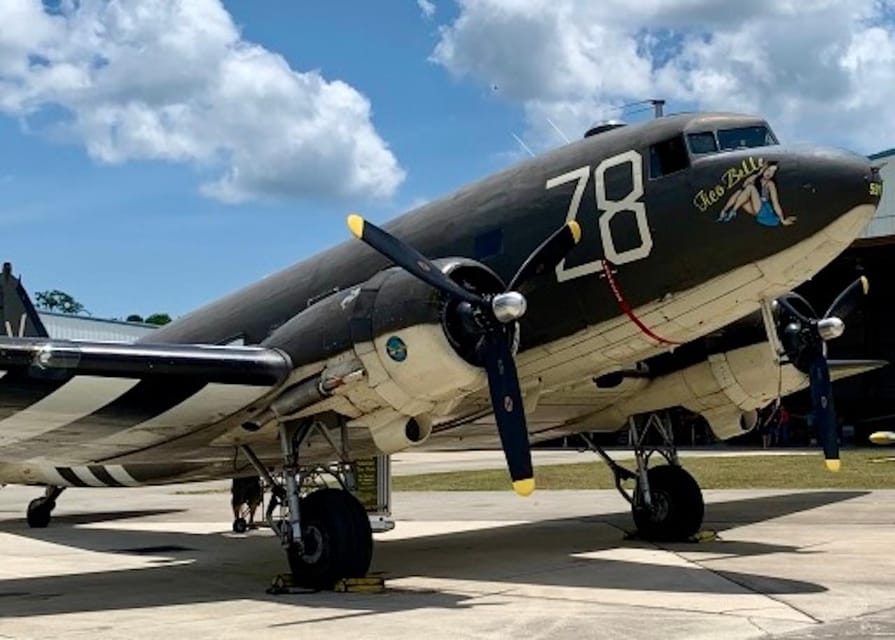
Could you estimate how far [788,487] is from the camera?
23.5 m

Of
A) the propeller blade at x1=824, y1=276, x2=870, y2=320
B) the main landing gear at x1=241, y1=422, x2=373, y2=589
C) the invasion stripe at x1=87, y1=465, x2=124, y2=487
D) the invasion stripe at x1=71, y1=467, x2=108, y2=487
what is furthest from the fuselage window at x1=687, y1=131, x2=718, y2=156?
the invasion stripe at x1=71, y1=467, x2=108, y2=487

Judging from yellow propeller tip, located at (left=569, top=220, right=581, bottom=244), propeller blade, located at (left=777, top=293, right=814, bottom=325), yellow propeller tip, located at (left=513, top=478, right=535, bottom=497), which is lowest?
yellow propeller tip, located at (left=513, top=478, right=535, bottom=497)

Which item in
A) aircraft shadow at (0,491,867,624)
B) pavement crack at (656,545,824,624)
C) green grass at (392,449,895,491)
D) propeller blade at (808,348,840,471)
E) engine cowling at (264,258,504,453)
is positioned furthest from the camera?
green grass at (392,449,895,491)

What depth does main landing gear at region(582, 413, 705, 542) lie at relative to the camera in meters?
14.5

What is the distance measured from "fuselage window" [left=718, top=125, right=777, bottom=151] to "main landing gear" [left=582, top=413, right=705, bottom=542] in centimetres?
513

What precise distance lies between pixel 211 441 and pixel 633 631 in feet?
20.9

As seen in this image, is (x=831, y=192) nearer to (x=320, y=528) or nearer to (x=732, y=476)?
(x=320, y=528)

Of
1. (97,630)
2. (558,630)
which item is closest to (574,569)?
(558,630)

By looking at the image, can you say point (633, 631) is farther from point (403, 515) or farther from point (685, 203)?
point (403, 515)

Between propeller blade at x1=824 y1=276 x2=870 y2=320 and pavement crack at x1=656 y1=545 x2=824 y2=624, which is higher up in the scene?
propeller blade at x1=824 y1=276 x2=870 y2=320

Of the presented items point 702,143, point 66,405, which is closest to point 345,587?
point 66,405

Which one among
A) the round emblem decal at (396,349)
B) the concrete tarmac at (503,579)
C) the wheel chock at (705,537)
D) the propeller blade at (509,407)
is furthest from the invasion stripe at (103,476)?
the wheel chock at (705,537)

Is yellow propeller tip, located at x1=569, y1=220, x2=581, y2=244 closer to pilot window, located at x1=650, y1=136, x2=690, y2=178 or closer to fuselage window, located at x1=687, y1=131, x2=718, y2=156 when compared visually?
pilot window, located at x1=650, y1=136, x2=690, y2=178

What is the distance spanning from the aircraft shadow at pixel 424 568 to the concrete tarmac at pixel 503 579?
0.11 ft
